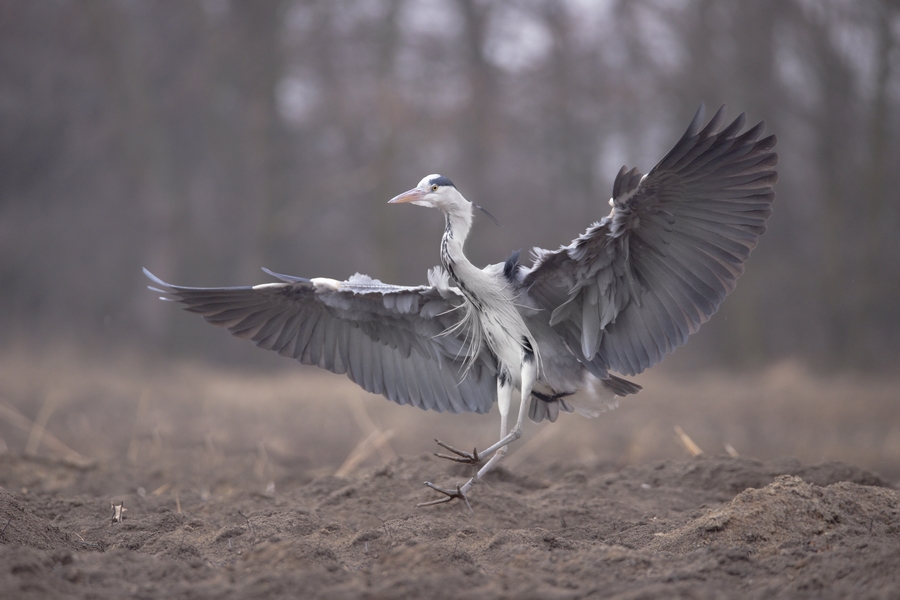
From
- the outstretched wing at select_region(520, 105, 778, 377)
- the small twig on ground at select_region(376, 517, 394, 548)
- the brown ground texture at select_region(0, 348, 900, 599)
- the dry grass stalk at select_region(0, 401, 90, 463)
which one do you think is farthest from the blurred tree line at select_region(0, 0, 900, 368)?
the small twig on ground at select_region(376, 517, 394, 548)

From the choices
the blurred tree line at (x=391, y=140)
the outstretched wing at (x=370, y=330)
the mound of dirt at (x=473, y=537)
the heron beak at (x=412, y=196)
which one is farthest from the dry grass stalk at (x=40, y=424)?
the blurred tree line at (x=391, y=140)

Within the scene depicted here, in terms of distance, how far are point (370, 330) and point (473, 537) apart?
71.3 inches

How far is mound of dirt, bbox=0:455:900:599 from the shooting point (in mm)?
2865

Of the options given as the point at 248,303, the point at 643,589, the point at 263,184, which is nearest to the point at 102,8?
the point at 263,184

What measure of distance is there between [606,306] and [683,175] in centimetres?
90

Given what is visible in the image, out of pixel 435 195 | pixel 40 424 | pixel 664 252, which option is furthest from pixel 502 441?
pixel 40 424

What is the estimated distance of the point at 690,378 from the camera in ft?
46.4

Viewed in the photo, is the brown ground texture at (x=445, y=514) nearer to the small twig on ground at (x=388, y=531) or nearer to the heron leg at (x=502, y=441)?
the small twig on ground at (x=388, y=531)

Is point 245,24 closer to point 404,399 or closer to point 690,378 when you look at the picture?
point 690,378

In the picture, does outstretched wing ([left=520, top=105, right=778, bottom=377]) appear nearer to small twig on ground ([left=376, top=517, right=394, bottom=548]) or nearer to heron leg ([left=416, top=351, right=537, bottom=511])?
heron leg ([left=416, top=351, right=537, bottom=511])

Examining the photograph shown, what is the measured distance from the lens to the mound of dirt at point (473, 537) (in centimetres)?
287

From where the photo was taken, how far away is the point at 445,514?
173 inches

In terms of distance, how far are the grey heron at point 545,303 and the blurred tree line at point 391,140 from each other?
32.7 feet

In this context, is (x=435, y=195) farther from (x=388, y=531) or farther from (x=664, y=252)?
(x=388, y=531)
